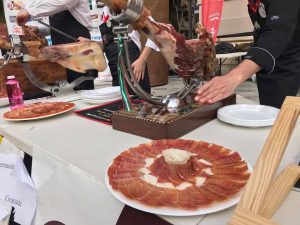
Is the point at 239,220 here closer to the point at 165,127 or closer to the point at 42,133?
the point at 165,127

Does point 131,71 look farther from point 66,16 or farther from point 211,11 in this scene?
point 211,11

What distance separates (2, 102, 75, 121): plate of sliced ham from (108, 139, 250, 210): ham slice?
1.60 ft

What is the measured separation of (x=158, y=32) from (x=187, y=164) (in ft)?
1.41

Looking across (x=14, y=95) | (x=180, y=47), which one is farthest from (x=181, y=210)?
(x=14, y=95)

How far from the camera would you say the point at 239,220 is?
28cm

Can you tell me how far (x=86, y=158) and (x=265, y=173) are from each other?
0.45m

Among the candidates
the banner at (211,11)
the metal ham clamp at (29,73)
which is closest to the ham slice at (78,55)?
the metal ham clamp at (29,73)

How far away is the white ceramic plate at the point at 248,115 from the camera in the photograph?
2.60 feet

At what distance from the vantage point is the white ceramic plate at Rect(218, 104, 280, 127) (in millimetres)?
792

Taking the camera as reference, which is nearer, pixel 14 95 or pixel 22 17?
pixel 14 95

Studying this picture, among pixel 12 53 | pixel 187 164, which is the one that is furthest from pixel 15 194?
pixel 12 53

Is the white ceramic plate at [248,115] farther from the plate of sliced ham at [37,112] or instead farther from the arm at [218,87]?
the plate of sliced ham at [37,112]

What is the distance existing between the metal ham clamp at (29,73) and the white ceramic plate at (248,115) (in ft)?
2.68

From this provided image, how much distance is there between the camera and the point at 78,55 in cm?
129
